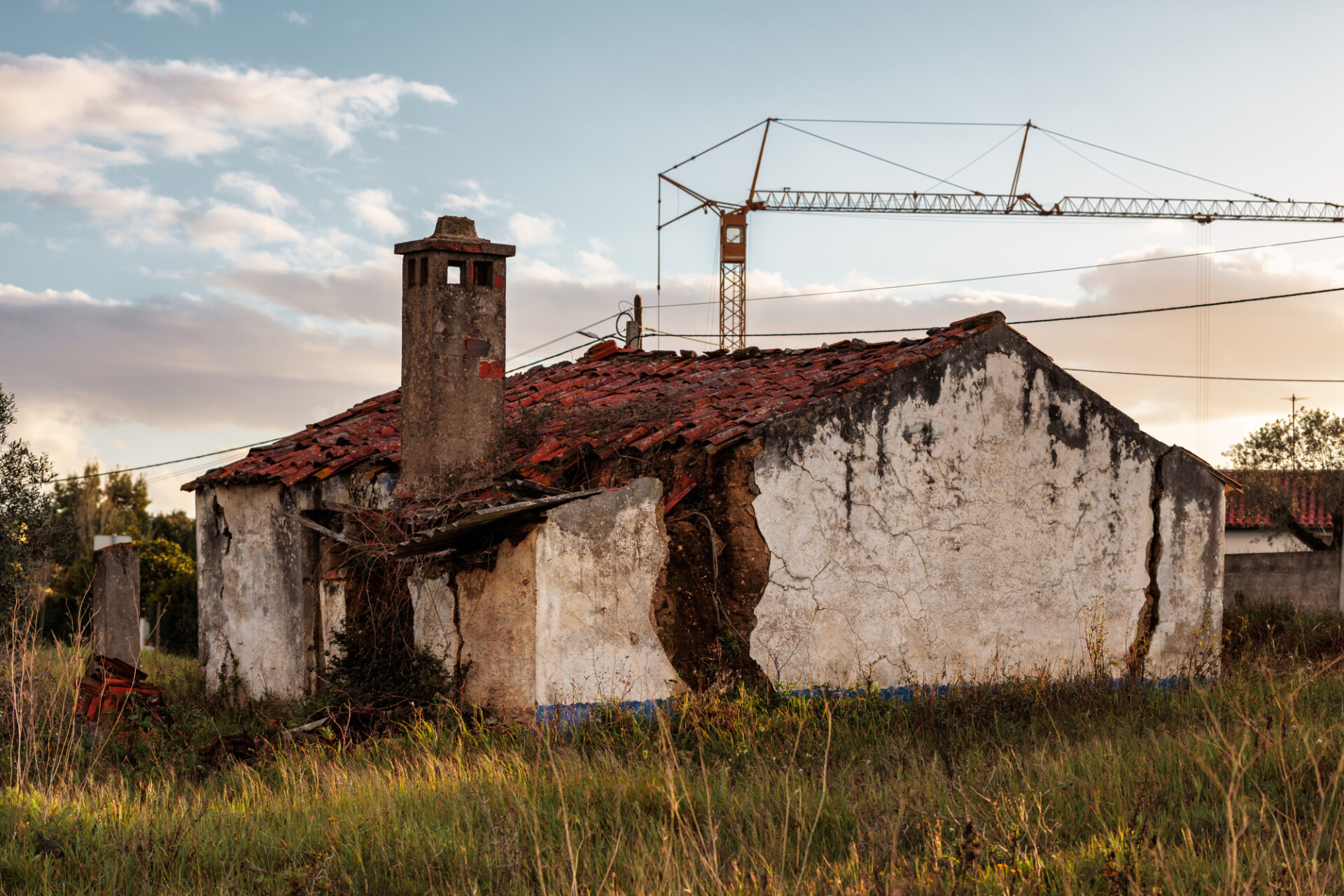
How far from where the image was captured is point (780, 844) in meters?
5.53

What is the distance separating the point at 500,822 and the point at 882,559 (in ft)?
17.5

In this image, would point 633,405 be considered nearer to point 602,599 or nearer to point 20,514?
point 602,599

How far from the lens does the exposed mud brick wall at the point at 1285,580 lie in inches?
746

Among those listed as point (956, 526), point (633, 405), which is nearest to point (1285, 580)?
point (956, 526)

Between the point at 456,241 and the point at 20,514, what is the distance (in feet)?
39.0

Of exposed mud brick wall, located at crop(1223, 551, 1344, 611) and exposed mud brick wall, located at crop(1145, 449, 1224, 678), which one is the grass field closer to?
exposed mud brick wall, located at crop(1145, 449, 1224, 678)

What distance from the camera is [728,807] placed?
6.02 metres

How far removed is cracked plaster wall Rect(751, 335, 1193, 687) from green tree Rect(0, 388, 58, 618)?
13.9 meters

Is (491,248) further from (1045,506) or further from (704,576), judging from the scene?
(1045,506)

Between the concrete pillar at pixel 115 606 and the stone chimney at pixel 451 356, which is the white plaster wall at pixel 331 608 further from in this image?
the concrete pillar at pixel 115 606

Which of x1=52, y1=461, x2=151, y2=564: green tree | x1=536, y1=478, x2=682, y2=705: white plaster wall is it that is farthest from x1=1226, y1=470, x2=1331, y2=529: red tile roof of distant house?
x1=52, y1=461, x2=151, y2=564: green tree

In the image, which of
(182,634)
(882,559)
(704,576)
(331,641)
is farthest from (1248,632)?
(182,634)

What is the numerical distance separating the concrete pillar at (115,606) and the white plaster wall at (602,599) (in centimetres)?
916

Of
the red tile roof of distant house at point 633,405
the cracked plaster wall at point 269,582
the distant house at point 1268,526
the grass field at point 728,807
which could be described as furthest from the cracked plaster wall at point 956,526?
the distant house at point 1268,526
